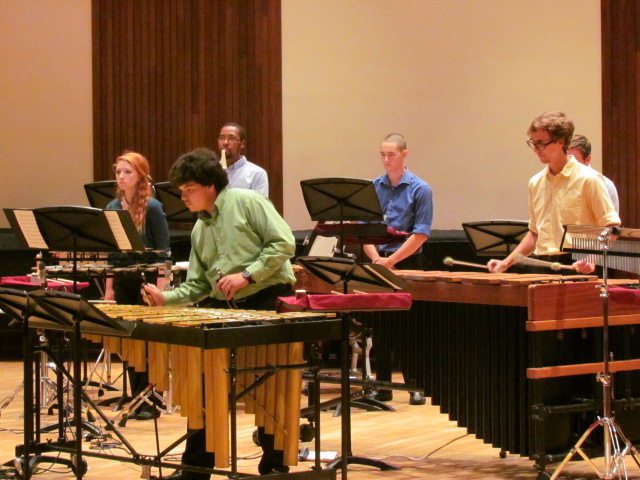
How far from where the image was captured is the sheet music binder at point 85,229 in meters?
4.83

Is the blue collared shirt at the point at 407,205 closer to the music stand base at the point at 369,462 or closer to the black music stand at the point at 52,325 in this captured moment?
the music stand base at the point at 369,462

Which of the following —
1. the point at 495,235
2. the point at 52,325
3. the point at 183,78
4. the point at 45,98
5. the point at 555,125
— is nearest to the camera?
the point at 52,325

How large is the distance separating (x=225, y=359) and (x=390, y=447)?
1757 mm

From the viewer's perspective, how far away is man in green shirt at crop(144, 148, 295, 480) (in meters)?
4.47

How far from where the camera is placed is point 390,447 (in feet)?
17.4

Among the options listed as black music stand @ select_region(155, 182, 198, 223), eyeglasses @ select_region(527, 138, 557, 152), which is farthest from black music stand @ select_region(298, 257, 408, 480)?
black music stand @ select_region(155, 182, 198, 223)

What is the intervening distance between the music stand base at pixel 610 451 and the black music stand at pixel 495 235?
1463 millimetres

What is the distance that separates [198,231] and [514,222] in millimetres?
1927

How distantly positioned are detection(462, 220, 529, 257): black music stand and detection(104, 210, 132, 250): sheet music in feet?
6.15

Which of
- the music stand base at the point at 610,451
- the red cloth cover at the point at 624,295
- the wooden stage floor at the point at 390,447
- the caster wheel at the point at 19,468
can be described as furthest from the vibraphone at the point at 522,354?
the caster wheel at the point at 19,468

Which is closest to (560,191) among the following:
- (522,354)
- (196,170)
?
(522,354)

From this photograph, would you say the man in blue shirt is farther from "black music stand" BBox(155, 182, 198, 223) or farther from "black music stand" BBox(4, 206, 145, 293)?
"black music stand" BBox(4, 206, 145, 293)

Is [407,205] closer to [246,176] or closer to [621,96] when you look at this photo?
[246,176]

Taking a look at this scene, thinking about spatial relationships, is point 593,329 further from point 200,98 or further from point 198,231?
point 200,98
